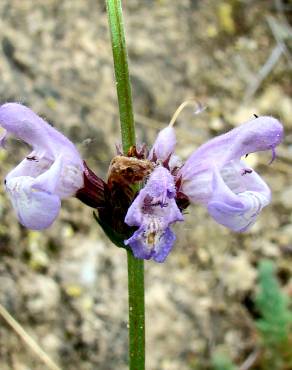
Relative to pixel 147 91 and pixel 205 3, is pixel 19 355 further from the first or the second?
pixel 205 3

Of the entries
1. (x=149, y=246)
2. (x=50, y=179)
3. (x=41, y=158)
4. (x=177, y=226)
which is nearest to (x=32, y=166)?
(x=41, y=158)

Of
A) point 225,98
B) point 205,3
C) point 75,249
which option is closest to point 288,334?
point 75,249

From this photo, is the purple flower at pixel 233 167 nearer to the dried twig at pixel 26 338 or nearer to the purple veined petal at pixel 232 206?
the purple veined petal at pixel 232 206

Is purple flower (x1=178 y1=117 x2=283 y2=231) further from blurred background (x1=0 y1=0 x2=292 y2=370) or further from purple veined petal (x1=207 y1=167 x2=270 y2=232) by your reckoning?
blurred background (x1=0 y1=0 x2=292 y2=370)

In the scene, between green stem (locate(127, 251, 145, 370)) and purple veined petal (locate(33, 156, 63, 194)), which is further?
green stem (locate(127, 251, 145, 370))

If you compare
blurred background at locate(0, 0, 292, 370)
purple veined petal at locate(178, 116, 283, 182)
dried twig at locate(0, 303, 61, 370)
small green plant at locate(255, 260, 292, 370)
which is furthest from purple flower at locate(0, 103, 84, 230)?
small green plant at locate(255, 260, 292, 370)

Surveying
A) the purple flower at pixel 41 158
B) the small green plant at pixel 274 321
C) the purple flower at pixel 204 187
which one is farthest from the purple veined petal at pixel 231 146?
the small green plant at pixel 274 321

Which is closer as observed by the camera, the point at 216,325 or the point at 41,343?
the point at 41,343
